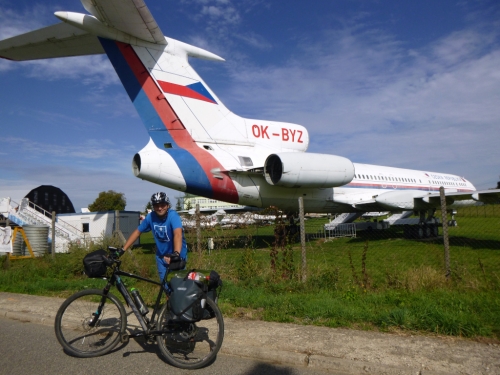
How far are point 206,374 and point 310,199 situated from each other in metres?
13.2

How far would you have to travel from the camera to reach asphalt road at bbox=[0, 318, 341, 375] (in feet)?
12.6

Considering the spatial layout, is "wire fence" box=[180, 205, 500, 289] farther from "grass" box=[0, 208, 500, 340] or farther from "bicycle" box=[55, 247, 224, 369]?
"bicycle" box=[55, 247, 224, 369]

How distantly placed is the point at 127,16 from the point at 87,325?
8.58 metres

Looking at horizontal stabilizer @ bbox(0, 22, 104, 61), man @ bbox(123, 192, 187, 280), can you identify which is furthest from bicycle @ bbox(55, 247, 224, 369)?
horizontal stabilizer @ bbox(0, 22, 104, 61)

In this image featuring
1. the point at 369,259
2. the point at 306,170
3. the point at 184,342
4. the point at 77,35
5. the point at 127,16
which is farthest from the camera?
the point at 306,170

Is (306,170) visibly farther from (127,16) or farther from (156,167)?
(127,16)

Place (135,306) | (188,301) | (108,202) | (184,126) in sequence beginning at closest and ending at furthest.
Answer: (188,301), (135,306), (184,126), (108,202)

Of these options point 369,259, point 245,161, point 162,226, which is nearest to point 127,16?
point 245,161

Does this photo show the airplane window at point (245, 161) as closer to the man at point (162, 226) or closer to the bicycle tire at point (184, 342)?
the man at point (162, 226)

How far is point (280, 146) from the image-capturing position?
16.0 meters

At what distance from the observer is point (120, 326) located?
421cm

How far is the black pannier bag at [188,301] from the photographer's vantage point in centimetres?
381

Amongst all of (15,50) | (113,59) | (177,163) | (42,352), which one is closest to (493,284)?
(42,352)

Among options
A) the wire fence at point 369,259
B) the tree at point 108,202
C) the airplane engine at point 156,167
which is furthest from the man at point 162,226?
the tree at point 108,202
